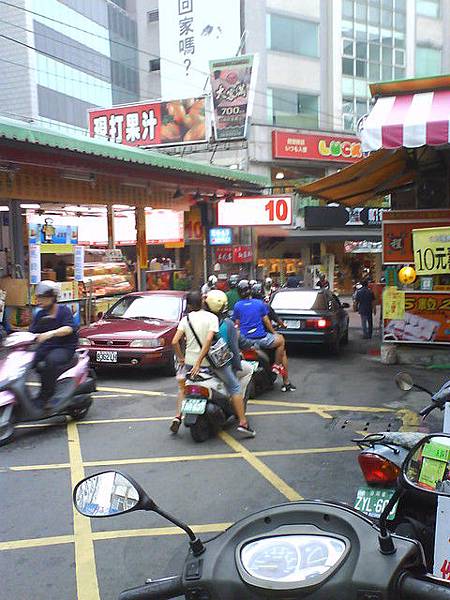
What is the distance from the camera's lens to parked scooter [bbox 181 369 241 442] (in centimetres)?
591

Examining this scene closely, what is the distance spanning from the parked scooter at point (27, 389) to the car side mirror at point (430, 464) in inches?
183

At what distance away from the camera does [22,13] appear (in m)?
43.1

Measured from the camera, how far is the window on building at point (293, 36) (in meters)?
26.3

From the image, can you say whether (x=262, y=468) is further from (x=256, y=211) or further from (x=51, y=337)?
(x=256, y=211)

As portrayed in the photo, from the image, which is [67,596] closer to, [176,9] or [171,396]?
[171,396]

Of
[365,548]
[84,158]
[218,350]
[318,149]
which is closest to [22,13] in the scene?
[318,149]

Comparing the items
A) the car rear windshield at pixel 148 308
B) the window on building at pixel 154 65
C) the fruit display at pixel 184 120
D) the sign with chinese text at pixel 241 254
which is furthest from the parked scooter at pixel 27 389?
the window on building at pixel 154 65

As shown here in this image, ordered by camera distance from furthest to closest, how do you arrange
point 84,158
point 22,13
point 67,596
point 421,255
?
1. point 22,13
2. point 84,158
3. point 421,255
4. point 67,596

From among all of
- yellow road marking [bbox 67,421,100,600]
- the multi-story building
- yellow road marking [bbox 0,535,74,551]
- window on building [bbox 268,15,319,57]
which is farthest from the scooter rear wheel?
the multi-story building

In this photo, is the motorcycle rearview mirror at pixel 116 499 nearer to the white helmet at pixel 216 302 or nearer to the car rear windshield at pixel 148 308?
the white helmet at pixel 216 302

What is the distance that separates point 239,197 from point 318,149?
9347mm

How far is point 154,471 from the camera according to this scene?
529cm

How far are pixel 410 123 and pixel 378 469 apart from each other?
481cm

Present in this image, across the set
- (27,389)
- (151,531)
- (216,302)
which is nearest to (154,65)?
(216,302)
